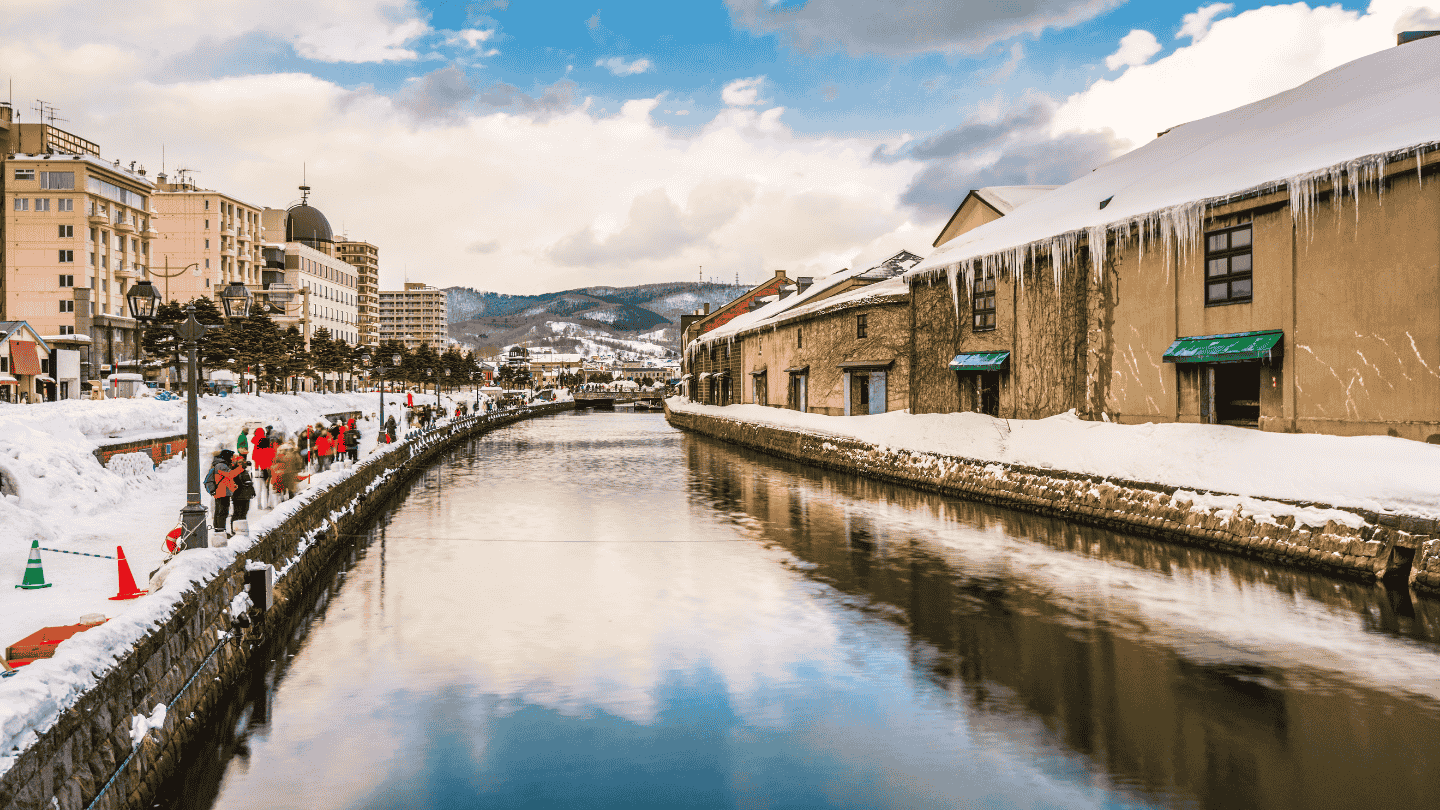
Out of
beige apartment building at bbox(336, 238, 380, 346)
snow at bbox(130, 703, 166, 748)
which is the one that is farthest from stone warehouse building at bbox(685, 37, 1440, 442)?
beige apartment building at bbox(336, 238, 380, 346)

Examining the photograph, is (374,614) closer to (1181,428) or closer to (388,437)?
(1181,428)

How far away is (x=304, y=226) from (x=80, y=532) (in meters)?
147

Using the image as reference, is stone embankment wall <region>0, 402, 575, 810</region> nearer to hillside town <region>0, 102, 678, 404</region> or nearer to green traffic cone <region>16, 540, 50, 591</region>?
green traffic cone <region>16, 540, 50, 591</region>

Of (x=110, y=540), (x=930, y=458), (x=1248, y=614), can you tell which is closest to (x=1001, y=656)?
(x=1248, y=614)

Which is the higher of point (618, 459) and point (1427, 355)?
point (1427, 355)

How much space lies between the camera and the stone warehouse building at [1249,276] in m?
17.8

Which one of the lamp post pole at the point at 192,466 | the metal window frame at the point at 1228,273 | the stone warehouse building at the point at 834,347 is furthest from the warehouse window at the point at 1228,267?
the lamp post pole at the point at 192,466

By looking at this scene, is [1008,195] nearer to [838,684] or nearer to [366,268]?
[838,684]

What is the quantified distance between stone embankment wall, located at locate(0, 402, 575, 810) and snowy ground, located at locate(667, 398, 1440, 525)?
1765 centimetres

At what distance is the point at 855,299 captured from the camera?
142 feet

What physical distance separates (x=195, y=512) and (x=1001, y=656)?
431 inches

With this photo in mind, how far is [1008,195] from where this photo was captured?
42.9 metres

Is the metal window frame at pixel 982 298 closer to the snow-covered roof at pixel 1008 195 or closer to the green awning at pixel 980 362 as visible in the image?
the green awning at pixel 980 362

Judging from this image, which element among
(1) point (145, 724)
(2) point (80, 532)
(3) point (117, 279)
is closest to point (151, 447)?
(2) point (80, 532)
